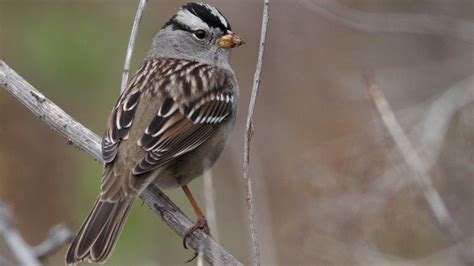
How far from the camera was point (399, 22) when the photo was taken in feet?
20.2

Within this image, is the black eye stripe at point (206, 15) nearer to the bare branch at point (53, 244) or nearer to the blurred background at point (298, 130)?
the blurred background at point (298, 130)

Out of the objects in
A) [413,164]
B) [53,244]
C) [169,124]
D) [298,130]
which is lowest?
[298,130]

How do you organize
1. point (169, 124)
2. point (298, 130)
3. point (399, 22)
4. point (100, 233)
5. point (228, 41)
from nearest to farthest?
point (100, 233), point (169, 124), point (228, 41), point (399, 22), point (298, 130)

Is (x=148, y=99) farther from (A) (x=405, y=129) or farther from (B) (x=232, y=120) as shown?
(A) (x=405, y=129)

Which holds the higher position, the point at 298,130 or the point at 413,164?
the point at 413,164

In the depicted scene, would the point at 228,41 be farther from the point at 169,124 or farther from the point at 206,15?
the point at 169,124

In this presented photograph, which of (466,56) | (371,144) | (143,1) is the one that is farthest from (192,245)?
(466,56)

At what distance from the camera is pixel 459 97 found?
17.5 ft

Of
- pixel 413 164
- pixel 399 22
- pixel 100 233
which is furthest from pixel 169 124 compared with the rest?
pixel 399 22

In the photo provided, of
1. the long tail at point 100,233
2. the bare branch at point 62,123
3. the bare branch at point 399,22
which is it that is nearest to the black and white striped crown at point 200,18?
the bare branch at point 62,123

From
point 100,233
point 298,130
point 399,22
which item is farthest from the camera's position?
point 298,130

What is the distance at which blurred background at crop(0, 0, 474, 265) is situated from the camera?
197 inches

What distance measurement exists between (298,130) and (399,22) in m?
1.35

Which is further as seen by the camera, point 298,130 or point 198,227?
point 298,130
